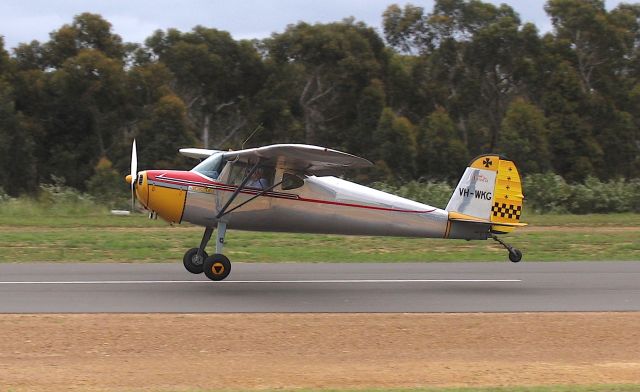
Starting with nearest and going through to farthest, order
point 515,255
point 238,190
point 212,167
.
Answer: point 238,190 < point 212,167 < point 515,255

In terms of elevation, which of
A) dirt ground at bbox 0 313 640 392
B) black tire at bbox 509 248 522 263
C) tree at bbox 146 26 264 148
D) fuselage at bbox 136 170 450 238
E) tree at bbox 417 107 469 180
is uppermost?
tree at bbox 146 26 264 148

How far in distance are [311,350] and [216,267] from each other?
495cm

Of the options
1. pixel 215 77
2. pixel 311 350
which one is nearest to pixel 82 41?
pixel 215 77

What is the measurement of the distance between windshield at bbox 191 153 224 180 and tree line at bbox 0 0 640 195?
1719cm

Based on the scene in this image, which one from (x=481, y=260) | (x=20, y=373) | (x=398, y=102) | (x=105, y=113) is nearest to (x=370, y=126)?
(x=398, y=102)

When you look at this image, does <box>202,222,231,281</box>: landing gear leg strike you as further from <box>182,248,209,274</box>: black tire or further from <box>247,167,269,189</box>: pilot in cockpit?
<box>247,167,269,189</box>: pilot in cockpit

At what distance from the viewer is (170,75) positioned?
128ft

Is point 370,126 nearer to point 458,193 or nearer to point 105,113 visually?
point 105,113

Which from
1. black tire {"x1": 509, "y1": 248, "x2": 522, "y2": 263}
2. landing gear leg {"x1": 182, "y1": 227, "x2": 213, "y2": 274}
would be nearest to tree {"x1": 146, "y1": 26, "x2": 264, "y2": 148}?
landing gear leg {"x1": 182, "y1": 227, "x2": 213, "y2": 274}

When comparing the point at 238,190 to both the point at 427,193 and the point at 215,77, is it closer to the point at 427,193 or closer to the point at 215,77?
the point at 427,193

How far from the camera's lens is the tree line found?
36.6 meters

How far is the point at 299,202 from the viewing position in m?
15.6

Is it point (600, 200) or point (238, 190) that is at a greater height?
point (600, 200)

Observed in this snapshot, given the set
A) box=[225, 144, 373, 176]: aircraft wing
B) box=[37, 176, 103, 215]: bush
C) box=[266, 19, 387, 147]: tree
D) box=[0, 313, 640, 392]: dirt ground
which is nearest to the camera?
box=[0, 313, 640, 392]: dirt ground
